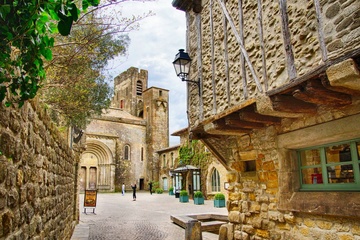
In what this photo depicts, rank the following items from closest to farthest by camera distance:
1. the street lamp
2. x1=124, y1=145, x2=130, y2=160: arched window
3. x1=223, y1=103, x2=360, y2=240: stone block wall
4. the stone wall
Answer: the stone wall < x1=223, y1=103, x2=360, y2=240: stone block wall < the street lamp < x1=124, y1=145, x2=130, y2=160: arched window

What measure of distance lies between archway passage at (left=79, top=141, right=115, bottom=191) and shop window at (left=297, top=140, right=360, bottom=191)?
30988 millimetres

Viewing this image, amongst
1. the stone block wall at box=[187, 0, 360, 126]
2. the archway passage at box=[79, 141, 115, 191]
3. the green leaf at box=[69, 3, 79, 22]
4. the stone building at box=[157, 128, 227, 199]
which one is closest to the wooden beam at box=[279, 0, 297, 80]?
the stone block wall at box=[187, 0, 360, 126]

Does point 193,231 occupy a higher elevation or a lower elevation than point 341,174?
lower

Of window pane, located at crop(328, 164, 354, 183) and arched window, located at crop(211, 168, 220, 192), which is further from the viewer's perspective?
arched window, located at crop(211, 168, 220, 192)

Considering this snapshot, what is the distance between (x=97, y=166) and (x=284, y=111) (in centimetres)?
3251

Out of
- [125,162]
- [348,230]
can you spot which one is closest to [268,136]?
[348,230]

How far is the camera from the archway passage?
33906 millimetres

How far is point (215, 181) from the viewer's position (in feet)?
70.4

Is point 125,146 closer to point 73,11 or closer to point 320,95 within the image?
point 320,95

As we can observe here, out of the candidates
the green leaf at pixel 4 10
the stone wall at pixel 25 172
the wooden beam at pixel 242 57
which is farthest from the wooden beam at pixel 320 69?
the green leaf at pixel 4 10

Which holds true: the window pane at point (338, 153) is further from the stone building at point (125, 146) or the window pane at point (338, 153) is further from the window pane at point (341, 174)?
the stone building at point (125, 146)

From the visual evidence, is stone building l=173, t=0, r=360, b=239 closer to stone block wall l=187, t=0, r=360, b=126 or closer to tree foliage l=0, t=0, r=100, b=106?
stone block wall l=187, t=0, r=360, b=126

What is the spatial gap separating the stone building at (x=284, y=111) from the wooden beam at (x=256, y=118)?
2cm

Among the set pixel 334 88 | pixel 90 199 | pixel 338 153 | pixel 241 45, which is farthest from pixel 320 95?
pixel 90 199
